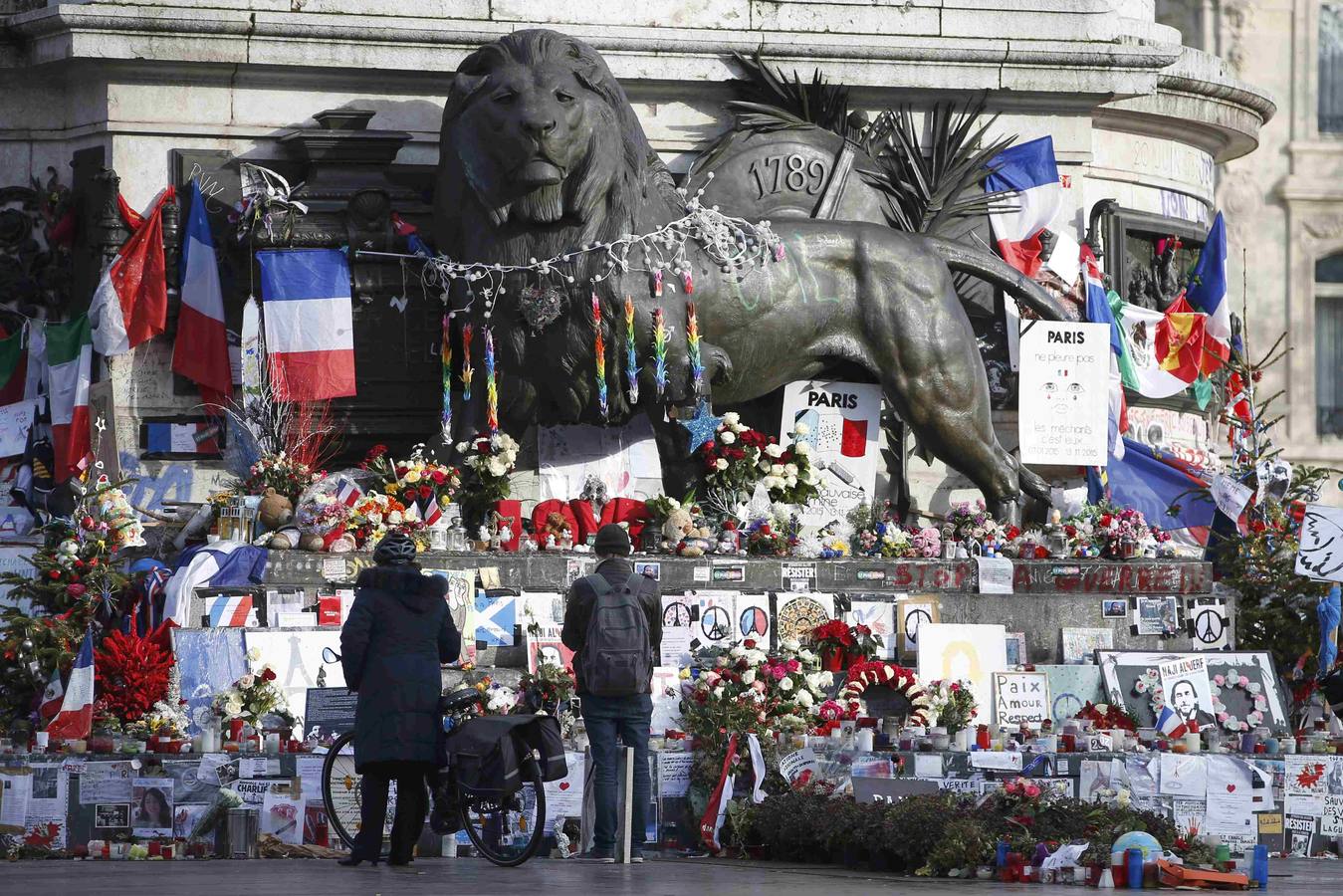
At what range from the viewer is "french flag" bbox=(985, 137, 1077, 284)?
22812mm

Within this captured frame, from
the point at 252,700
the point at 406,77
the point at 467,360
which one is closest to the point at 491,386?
the point at 467,360

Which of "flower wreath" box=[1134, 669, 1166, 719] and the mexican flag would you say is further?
the mexican flag

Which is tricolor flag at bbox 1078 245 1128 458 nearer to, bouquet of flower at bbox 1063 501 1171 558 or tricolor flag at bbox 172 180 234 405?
bouquet of flower at bbox 1063 501 1171 558

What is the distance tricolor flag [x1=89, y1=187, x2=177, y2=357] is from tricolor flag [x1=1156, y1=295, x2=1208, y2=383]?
899 centimetres

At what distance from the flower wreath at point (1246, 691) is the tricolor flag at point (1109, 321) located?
4994 mm

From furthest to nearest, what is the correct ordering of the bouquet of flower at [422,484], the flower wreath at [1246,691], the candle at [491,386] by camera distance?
the candle at [491,386], the bouquet of flower at [422,484], the flower wreath at [1246,691]

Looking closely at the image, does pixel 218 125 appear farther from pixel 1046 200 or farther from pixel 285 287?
pixel 1046 200

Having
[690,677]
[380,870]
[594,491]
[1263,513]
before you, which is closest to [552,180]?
[594,491]

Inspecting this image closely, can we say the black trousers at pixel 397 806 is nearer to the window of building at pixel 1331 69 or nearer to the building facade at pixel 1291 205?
the building facade at pixel 1291 205

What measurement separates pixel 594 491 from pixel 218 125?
424cm

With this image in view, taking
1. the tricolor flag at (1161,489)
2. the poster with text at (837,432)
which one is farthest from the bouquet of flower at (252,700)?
the tricolor flag at (1161,489)

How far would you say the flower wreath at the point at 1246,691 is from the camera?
18.3 metres

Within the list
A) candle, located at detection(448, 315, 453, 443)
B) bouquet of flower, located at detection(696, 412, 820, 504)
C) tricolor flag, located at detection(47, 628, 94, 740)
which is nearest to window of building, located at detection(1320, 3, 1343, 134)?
bouquet of flower, located at detection(696, 412, 820, 504)

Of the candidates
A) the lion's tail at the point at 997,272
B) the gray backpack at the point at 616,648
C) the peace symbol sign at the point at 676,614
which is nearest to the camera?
the gray backpack at the point at 616,648
